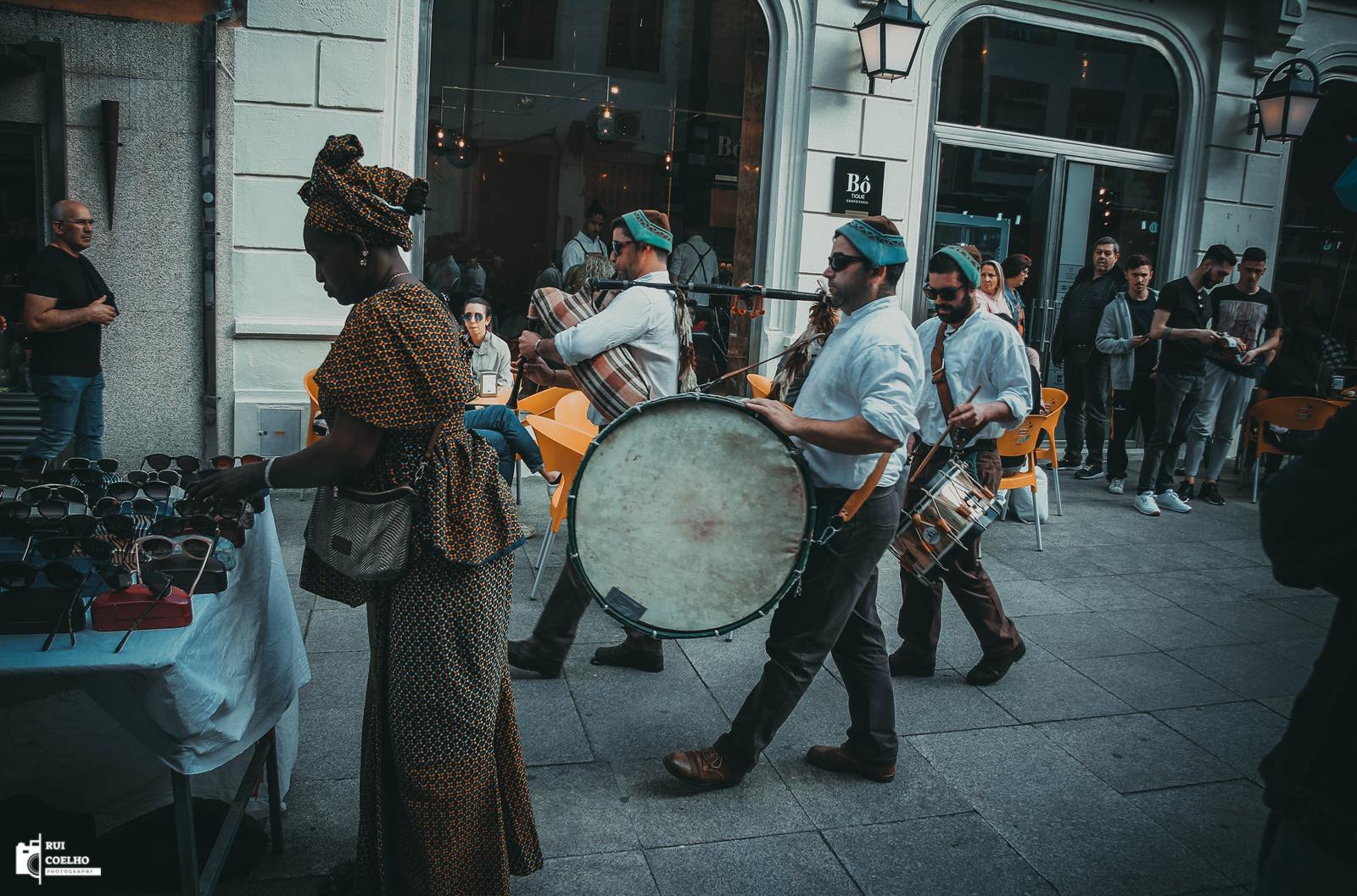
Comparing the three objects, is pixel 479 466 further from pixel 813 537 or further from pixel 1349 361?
pixel 1349 361

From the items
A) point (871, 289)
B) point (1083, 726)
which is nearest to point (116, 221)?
point (871, 289)

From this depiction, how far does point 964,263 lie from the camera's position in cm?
447

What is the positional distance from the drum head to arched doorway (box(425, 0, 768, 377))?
5.27 metres

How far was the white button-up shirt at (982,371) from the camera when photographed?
4.44 m

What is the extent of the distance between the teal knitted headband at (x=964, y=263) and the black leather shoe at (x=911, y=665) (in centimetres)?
168

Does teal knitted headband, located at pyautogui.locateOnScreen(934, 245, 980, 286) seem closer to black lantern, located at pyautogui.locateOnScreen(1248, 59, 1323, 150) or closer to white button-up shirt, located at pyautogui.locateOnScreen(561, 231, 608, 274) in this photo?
white button-up shirt, located at pyautogui.locateOnScreen(561, 231, 608, 274)

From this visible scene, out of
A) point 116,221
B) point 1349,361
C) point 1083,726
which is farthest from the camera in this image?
point 1349,361

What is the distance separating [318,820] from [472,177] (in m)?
6.38

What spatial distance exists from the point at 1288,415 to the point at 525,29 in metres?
7.10

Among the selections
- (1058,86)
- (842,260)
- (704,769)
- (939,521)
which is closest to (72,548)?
(704,769)

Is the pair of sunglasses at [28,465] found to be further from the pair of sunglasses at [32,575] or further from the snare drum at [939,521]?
the snare drum at [939,521]

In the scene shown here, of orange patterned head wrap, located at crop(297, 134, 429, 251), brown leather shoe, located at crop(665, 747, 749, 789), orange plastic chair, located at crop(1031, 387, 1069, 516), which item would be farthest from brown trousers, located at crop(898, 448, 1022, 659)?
orange patterned head wrap, located at crop(297, 134, 429, 251)

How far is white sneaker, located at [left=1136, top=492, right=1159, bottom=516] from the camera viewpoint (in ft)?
26.7

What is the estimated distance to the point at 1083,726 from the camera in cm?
414
